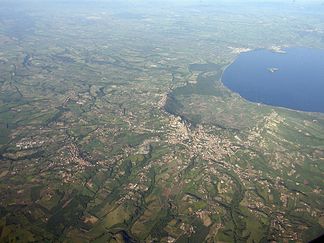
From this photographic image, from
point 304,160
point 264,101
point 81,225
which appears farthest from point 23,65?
point 304,160

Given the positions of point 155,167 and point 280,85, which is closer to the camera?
point 155,167

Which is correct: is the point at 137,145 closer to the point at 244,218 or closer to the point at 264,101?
the point at 244,218

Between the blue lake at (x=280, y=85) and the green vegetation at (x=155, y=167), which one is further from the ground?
the green vegetation at (x=155, y=167)

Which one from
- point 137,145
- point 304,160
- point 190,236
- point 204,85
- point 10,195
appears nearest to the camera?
point 190,236

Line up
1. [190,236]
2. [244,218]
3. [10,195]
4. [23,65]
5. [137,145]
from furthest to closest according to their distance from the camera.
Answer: [23,65] < [137,145] < [10,195] < [244,218] < [190,236]

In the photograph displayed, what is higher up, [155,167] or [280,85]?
[155,167]

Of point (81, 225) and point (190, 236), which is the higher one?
point (81, 225)

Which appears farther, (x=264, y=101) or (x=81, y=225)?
(x=264, y=101)

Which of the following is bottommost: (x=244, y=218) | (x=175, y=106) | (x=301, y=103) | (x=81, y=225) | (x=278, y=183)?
(x=301, y=103)

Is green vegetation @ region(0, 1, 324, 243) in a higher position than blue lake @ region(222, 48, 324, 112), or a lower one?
higher

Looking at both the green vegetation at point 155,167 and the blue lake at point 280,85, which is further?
the blue lake at point 280,85

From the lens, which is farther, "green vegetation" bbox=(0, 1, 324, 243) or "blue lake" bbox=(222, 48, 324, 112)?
"blue lake" bbox=(222, 48, 324, 112)
